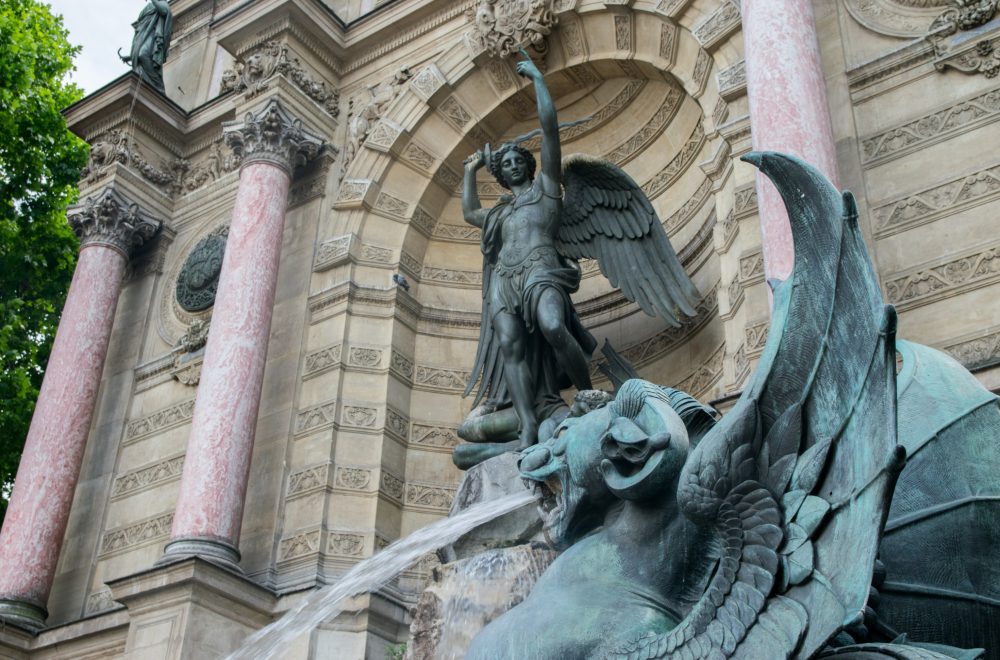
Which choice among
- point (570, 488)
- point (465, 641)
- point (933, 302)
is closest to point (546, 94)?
point (933, 302)

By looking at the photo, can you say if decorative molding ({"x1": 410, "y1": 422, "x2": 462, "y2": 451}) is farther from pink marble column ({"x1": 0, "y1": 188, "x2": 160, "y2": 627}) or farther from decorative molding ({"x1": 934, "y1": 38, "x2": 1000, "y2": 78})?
decorative molding ({"x1": 934, "y1": 38, "x2": 1000, "y2": 78})

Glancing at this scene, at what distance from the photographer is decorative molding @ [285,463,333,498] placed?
9.08m

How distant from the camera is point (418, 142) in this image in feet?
35.4

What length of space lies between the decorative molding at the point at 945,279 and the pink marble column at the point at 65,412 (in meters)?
8.11

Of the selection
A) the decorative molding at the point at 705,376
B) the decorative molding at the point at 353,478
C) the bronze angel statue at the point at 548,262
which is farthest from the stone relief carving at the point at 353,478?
the decorative molding at the point at 705,376

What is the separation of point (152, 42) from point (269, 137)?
3.61m

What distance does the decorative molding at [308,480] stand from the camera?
9.08 metres

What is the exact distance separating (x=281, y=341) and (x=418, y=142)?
2.56 metres

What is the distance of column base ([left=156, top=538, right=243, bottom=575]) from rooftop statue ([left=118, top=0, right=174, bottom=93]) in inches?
251

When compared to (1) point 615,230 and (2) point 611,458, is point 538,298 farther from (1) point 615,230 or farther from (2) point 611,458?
(2) point 611,458

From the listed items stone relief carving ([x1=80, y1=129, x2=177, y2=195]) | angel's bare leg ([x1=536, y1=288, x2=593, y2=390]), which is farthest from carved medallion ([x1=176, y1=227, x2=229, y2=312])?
angel's bare leg ([x1=536, y1=288, x2=593, y2=390])

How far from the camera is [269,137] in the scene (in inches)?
415

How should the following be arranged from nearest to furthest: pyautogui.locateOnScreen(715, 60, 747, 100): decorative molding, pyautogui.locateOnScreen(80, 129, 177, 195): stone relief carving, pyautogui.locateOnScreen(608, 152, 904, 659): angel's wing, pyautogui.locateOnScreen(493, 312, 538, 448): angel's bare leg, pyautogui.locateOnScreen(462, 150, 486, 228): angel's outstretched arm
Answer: pyautogui.locateOnScreen(608, 152, 904, 659): angel's wing
pyautogui.locateOnScreen(493, 312, 538, 448): angel's bare leg
pyautogui.locateOnScreen(462, 150, 486, 228): angel's outstretched arm
pyautogui.locateOnScreen(715, 60, 747, 100): decorative molding
pyautogui.locateOnScreen(80, 129, 177, 195): stone relief carving

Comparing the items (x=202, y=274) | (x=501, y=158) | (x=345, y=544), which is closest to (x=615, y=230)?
(x=501, y=158)
